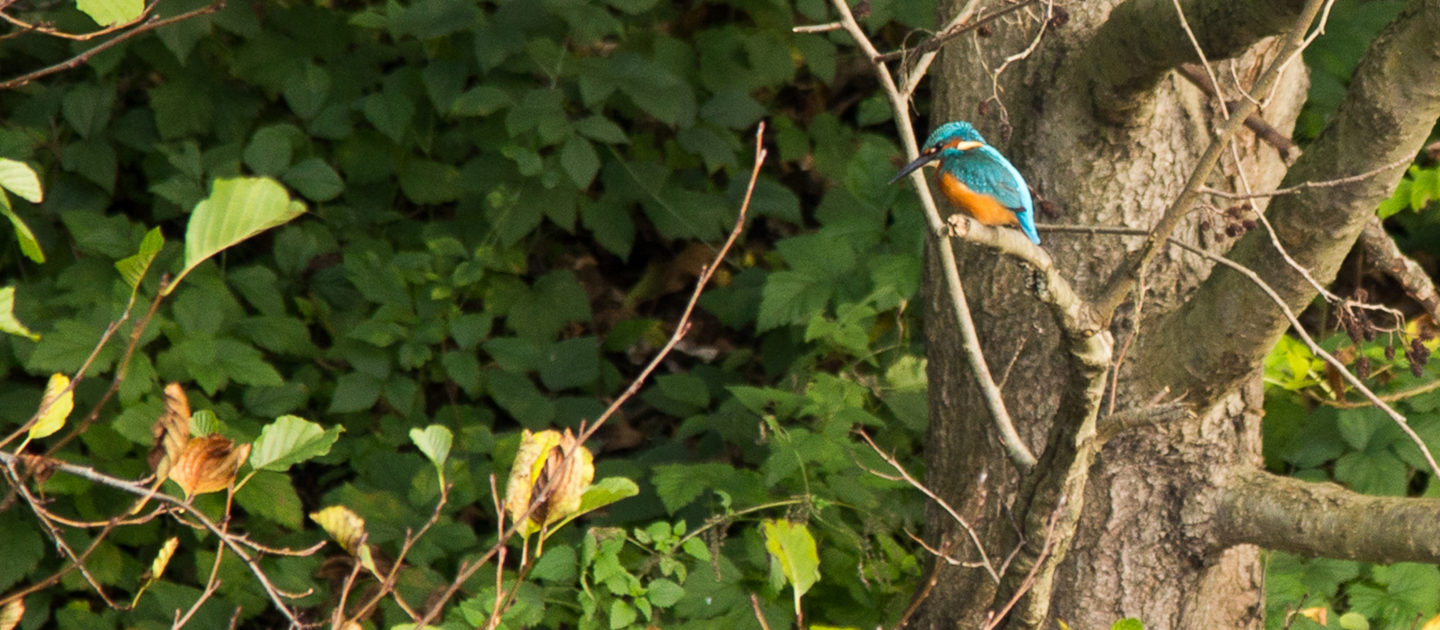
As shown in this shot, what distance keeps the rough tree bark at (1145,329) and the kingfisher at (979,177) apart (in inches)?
2.2

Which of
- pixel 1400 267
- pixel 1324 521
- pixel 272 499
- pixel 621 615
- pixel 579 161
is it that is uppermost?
pixel 1400 267

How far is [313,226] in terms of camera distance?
3.68 metres

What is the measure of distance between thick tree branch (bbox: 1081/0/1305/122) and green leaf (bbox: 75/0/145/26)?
135 cm

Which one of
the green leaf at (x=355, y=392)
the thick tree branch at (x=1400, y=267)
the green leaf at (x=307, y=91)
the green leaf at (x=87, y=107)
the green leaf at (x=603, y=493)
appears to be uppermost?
the thick tree branch at (x=1400, y=267)

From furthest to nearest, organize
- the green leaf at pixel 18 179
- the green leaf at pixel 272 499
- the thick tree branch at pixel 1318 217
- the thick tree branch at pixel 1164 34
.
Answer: the green leaf at pixel 272 499, the thick tree branch at pixel 1164 34, the thick tree branch at pixel 1318 217, the green leaf at pixel 18 179

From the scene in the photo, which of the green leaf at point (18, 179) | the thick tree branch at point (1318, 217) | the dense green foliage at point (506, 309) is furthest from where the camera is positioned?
the dense green foliage at point (506, 309)

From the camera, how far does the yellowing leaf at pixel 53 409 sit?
1305 mm

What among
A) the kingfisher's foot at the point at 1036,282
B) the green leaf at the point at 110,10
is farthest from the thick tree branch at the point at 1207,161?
the green leaf at the point at 110,10

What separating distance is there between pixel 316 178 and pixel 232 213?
2291mm

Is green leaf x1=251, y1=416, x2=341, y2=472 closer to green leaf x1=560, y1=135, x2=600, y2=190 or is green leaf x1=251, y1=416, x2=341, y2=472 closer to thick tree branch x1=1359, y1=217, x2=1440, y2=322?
thick tree branch x1=1359, y1=217, x2=1440, y2=322

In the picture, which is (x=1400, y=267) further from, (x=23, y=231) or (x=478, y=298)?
(x=478, y=298)

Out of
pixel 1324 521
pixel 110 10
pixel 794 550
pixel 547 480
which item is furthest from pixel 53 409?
pixel 1324 521

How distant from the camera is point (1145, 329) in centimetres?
196

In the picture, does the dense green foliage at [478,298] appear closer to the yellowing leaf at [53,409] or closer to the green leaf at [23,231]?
the yellowing leaf at [53,409]
